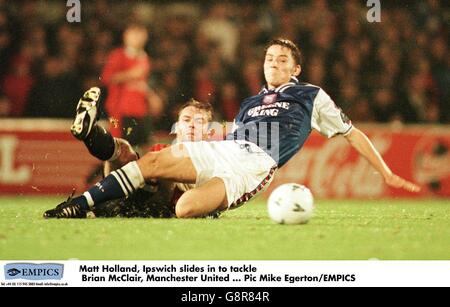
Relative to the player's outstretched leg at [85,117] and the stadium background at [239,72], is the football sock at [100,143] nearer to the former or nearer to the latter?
the player's outstretched leg at [85,117]

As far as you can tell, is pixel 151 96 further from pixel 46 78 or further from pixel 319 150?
pixel 319 150

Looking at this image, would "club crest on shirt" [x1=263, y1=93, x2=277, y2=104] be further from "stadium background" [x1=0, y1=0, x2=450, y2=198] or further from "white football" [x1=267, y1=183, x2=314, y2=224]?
"stadium background" [x1=0, y1=0, x2=450, y2=198]

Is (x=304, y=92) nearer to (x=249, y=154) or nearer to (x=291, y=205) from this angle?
(x=249, y=154)

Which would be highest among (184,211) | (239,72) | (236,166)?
(239,72)

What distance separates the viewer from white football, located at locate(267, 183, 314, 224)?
190 inches

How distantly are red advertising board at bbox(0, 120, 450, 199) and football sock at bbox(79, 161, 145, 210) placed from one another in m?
2.85

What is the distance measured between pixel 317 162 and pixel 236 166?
3.39 metres

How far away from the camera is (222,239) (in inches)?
173

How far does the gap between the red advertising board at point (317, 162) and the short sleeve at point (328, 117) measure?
289cm

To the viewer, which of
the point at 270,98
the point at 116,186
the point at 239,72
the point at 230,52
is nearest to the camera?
the point at 116,186

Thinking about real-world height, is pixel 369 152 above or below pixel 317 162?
below

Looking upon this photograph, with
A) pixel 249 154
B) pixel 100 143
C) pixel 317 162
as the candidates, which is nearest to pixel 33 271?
pixel 100 143

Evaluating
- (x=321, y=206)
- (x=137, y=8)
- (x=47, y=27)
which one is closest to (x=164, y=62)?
(x=137, y=8)
